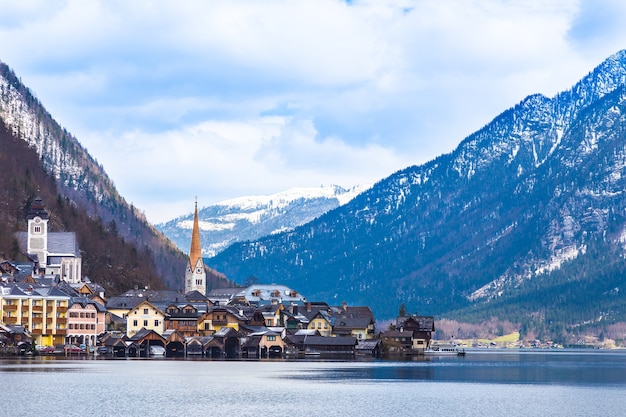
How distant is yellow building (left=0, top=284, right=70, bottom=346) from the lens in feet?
571

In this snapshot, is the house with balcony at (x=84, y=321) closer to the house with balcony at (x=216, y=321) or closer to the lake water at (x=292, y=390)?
the house with balcony at (x=216, y=321)

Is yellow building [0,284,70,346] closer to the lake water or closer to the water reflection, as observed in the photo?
the lake water

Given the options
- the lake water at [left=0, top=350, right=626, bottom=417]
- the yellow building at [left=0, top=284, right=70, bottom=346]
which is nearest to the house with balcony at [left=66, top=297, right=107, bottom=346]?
the yellow building at [left=0, top=284, right=70, bottom=346]

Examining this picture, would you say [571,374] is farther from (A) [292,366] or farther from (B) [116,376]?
(B) [116,376]

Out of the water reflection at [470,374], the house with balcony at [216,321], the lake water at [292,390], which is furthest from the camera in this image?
the house with balcony at [216,321]

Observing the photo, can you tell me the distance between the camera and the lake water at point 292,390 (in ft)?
299

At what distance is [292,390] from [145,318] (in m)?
91.4

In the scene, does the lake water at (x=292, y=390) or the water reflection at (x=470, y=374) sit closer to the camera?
the lake water at (x=292, y=390)

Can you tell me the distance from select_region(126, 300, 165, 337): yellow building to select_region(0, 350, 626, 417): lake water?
43.6 meters

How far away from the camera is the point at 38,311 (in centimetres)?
17750

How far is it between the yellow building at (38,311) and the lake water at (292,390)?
70.6ft

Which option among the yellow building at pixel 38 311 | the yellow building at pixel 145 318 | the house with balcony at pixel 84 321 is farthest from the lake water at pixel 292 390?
the yellow building at pixel 145 318

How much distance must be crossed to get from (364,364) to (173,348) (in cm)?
3997

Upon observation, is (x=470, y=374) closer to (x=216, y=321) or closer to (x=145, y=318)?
(x=216, y=321)
